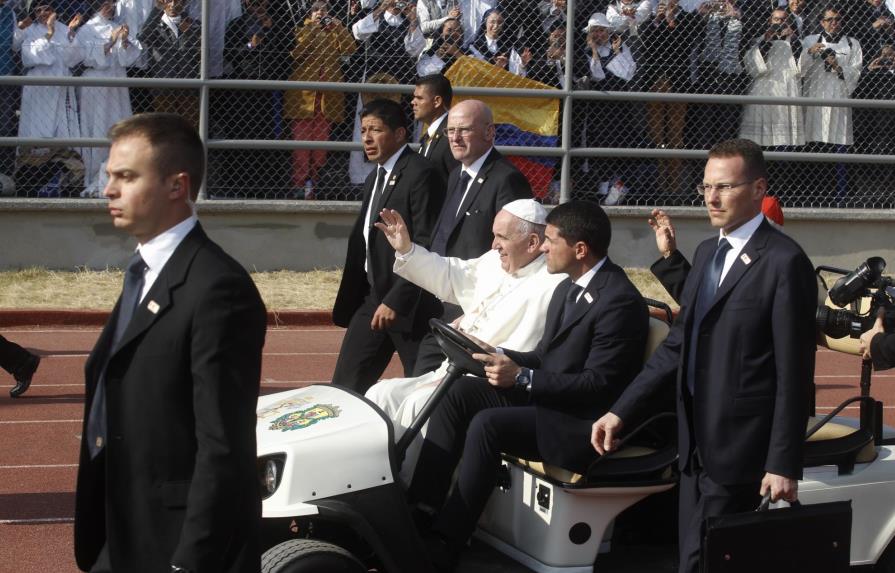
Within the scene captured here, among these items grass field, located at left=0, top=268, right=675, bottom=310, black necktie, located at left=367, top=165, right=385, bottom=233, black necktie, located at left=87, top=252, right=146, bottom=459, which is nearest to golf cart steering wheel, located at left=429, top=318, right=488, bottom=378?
black necktie, located at left=87, top=252, right=146, bottom=459

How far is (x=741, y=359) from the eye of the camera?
171 inches

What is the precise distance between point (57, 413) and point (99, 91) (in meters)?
→ 4.93

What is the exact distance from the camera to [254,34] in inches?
506

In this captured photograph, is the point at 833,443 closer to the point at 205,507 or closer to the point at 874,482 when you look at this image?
the point at 874,482

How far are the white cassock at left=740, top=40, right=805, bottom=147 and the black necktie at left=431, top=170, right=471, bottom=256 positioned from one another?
23.6ft

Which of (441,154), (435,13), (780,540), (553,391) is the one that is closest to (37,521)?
(553,391)

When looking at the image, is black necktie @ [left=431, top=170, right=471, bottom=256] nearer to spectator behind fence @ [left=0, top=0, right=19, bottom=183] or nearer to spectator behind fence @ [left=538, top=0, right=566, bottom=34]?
spectator behind fence @ [left=538, top=0, right=566, bottom=34]

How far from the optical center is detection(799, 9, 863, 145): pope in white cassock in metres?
13.7

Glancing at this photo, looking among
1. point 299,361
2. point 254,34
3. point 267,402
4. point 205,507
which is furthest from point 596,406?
point 254,34

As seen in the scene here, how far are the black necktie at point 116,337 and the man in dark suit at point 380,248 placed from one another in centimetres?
362

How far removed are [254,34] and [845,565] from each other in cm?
964

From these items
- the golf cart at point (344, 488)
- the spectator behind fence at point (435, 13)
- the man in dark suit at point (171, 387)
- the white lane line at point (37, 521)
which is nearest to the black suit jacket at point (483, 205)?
the golf cart at point (344, 488)

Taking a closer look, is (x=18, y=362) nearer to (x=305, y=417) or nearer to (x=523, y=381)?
(x=305, y=417)

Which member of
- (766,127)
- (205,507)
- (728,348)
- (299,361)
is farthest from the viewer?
(766,127)
